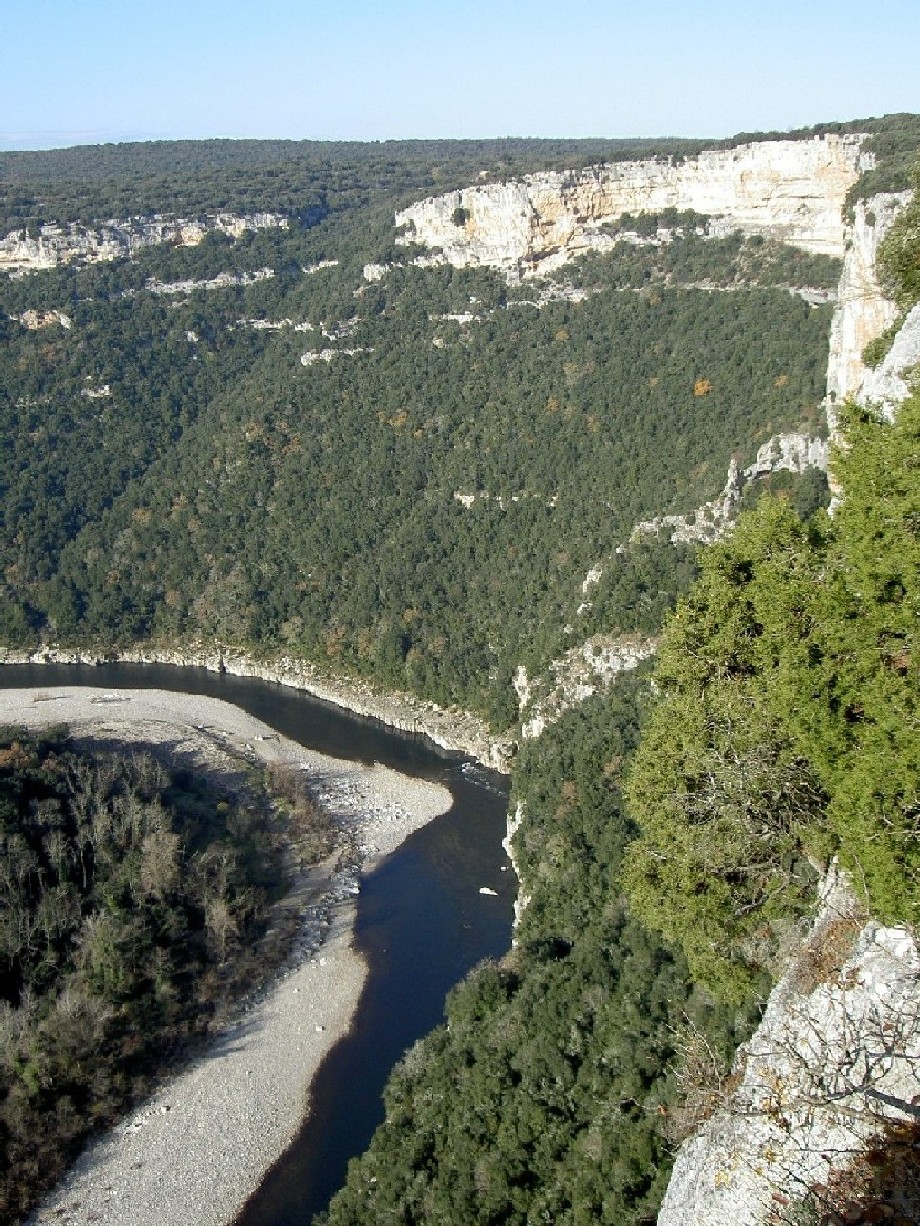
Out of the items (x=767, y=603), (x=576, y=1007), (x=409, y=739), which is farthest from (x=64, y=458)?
(x=767, y=603)

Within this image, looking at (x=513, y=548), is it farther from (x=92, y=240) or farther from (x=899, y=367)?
(x=92, y=240)

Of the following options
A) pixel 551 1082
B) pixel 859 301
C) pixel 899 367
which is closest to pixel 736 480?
pixel 859 301

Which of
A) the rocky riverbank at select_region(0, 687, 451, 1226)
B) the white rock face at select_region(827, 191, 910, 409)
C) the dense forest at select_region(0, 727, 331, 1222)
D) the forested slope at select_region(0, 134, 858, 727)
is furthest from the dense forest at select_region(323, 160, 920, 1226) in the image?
the forested slope at select_region(0, 134, 858, 727)

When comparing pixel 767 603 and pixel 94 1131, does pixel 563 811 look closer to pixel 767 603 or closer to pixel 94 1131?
pixel 94 1131

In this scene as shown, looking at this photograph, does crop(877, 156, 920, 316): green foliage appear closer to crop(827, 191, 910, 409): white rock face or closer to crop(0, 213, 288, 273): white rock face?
crop(827, 191, 910, 409): white rock face

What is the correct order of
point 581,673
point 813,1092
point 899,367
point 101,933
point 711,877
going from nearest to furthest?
point 813,1092 → point 711,877 → point 899,367 → point 101,933 → point 581,673
